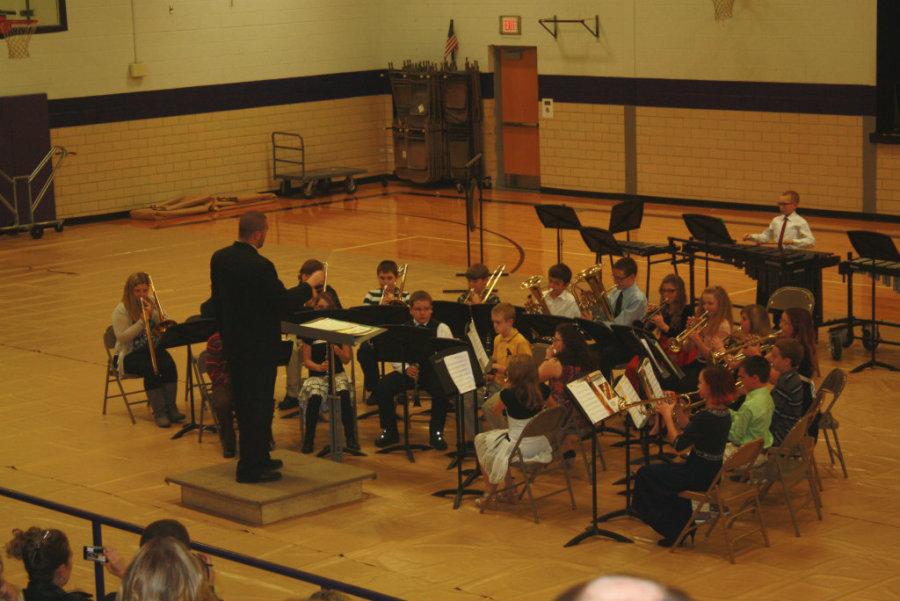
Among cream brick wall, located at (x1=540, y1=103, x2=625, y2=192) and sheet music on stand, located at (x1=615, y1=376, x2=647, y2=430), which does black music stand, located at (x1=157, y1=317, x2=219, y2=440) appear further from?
cream brick wall, located at (x1=540, y1=103, x2=625, y2=192)

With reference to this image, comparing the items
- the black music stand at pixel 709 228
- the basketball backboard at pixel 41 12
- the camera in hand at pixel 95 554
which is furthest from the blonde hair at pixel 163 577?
the basketball backboard at pixel 41 12

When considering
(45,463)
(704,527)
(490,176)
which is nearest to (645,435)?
(704,527)

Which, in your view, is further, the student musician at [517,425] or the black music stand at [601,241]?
the black music stand at [601,241]

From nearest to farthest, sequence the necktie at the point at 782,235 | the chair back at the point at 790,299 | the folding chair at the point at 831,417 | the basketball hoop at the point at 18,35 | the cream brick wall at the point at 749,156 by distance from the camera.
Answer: the folding chair at the point at 831,417
the chair back at the point at 790,299
the necktie at the point at 782,235
the cream brick wall at the point at 749,156
the basketball hoop at the point at 18,35

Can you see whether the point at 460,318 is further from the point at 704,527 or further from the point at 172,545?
the point at 172,545

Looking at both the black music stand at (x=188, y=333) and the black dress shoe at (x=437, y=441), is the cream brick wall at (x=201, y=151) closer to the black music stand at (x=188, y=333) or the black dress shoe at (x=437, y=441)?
the black music stand at (x=188, y=333)

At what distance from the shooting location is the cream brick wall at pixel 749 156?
19.7 m

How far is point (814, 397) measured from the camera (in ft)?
30.3

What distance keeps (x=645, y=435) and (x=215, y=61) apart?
1516 centimetres

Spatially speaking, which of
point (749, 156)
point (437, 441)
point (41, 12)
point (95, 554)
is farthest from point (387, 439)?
point (41, 12)

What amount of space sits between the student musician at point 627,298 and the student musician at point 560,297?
1.10 ft

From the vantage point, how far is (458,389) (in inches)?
364

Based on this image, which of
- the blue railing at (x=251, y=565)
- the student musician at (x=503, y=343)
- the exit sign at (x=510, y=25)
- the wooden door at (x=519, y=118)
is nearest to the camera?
the blue railing at (x=251, y=565)

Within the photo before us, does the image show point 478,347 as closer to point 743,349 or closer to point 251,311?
point 743,349
